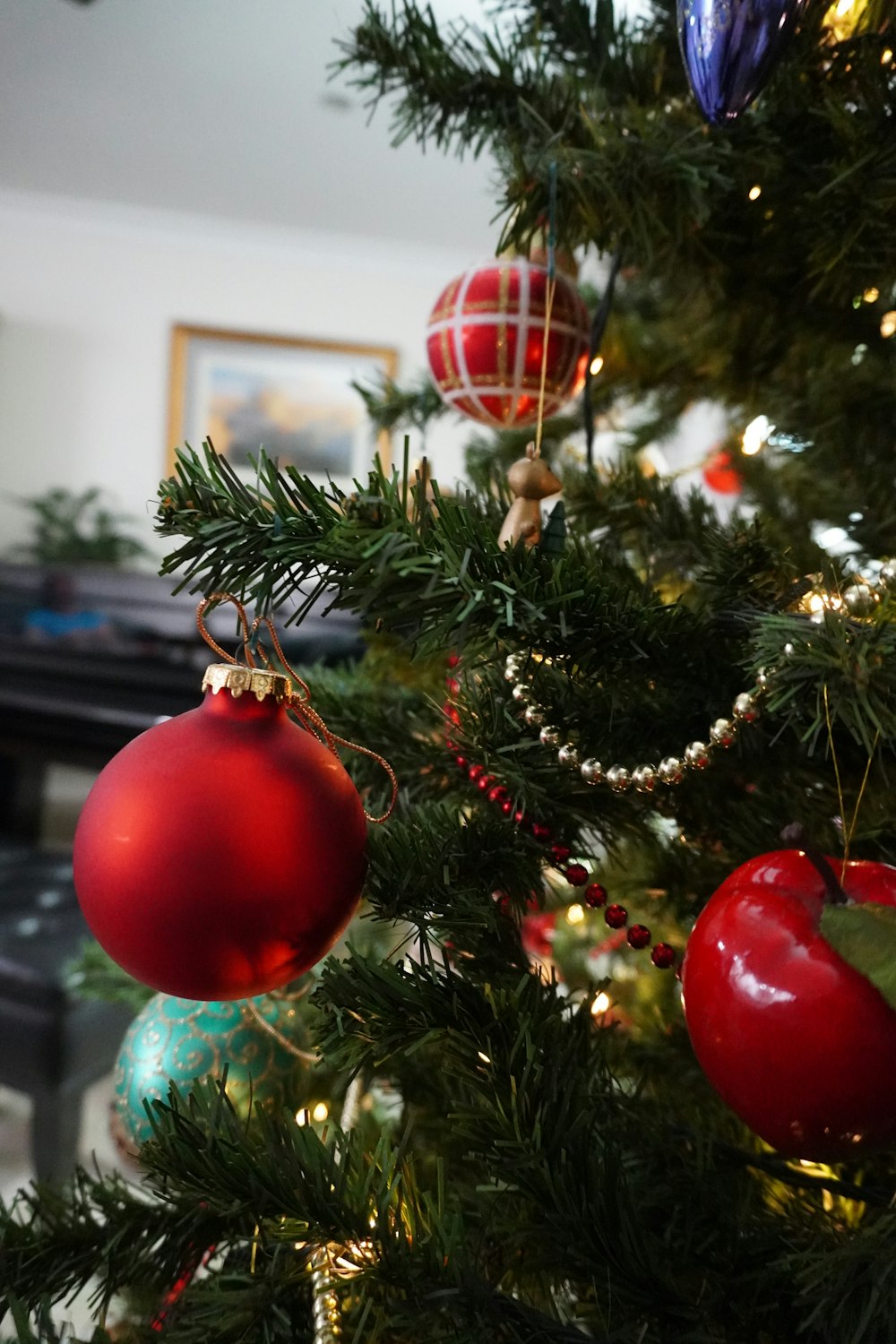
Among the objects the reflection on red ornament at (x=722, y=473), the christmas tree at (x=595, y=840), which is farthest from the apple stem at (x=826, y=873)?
the reflection on red ornament at (x=722, y=473)

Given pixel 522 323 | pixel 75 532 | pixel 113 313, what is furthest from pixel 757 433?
pixel 113 313

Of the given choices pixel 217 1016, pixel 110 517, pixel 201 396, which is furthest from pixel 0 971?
pixel 201 396

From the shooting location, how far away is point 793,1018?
249mm

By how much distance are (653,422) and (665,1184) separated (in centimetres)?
68

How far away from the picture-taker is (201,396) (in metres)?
3.23

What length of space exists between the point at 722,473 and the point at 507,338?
51cm

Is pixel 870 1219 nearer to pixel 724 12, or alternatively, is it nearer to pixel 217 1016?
pixel 217 1016

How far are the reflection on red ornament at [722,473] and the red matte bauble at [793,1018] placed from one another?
599 mm

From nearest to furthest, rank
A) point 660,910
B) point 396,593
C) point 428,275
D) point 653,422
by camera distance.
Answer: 1. point 396,593
2. point 660,910
3. point 653,422
4. point 428,275

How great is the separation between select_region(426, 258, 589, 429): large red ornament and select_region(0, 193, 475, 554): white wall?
270cm

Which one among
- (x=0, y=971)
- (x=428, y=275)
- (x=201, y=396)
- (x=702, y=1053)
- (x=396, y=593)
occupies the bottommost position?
(x=0, y=971)

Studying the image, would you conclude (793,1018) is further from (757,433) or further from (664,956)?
(757,433)

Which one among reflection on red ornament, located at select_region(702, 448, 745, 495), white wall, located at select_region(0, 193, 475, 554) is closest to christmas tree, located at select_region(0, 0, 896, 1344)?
reflection on red ornament, located at select_region(702, 448, 745, 495)

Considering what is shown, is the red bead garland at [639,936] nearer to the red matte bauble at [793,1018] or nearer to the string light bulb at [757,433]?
the red matte bauble at [793,1018]
